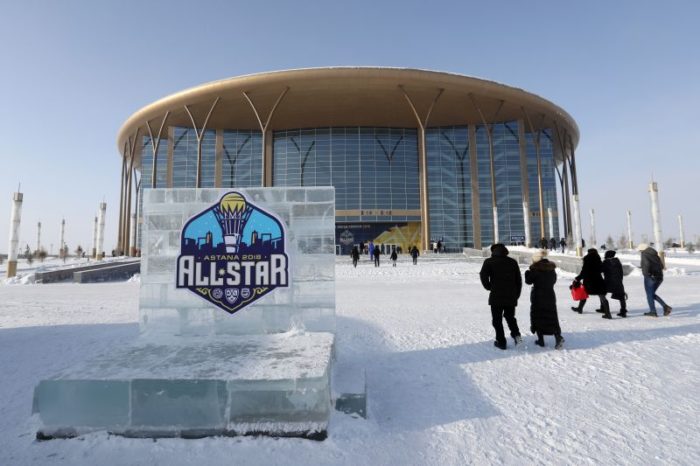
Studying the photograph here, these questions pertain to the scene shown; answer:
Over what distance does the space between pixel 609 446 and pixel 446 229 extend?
39.6 m

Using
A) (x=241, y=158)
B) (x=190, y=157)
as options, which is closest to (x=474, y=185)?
(x=241, y=158)

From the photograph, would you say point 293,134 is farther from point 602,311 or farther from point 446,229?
point 602,311

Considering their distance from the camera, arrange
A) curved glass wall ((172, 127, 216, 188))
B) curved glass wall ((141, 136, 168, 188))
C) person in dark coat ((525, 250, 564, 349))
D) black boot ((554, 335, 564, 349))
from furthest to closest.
Answer: curved glass wall ((141, 136, 168, 188)) → curved glass wall ((172, 127, 216, 188)) → person in dark coat ((525, 250, 564, 349)) → black boot ((554, 335, 564, 349))

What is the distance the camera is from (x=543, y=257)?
498 cm

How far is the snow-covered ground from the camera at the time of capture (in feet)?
7.58

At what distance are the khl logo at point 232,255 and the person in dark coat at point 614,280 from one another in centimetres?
614

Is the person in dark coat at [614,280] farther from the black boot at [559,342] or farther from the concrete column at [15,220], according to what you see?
the concrete column at [15,220]

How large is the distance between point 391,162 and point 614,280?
35.9 metres

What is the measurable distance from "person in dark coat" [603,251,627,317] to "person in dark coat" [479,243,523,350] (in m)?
3.37

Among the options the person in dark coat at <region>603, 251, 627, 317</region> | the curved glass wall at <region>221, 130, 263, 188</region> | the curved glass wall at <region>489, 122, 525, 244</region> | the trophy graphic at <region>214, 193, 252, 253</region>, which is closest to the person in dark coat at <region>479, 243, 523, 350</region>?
the trophy graphic at <region>214, 193, 252, 253</region>

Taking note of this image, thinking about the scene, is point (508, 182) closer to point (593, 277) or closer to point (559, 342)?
point (593, 277)

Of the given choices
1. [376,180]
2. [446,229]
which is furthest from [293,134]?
[446,229]

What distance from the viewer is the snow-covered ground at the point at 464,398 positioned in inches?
91.0

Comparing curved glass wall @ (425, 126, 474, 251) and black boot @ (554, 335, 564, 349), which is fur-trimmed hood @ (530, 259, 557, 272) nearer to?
black boot @ (554, 335, 564, 349)
